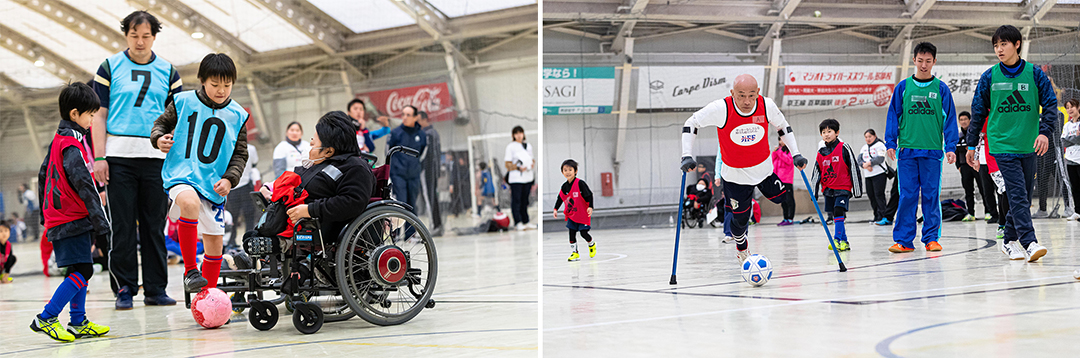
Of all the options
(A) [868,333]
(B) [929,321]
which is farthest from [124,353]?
(B) [929,321]

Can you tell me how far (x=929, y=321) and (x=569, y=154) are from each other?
39.2ft

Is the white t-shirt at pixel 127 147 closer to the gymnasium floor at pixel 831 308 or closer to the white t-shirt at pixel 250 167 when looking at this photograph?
the gymnasium floor at pixel 831 308

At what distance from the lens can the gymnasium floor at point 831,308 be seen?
2.14 meters

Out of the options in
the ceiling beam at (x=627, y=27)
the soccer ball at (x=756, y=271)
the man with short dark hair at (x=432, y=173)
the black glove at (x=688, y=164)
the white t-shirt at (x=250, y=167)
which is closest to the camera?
the soccer ball at (x=756, y=271)

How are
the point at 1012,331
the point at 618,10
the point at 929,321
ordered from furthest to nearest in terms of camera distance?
the point at 618,10
the point at 929,321
the point at 1012,331

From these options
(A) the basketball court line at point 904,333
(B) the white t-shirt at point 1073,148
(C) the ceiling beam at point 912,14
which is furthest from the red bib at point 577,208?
(C) the ceiling beam at point 912,14

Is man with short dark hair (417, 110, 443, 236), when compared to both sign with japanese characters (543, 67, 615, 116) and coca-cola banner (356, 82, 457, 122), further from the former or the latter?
sign with japanese characters (543, 67, 615, 116)

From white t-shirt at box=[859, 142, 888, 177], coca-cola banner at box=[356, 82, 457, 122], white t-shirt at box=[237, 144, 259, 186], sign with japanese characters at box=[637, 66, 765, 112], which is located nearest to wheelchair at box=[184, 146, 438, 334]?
white t-shirt at box=[237, 144, 259, 186]

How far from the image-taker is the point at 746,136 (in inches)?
175

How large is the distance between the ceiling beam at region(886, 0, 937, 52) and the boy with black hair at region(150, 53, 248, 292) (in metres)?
13.5

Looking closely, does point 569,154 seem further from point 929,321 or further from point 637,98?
point 929,321

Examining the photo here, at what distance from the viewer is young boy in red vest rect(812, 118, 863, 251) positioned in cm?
630

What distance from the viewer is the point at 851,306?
2855 millimetres

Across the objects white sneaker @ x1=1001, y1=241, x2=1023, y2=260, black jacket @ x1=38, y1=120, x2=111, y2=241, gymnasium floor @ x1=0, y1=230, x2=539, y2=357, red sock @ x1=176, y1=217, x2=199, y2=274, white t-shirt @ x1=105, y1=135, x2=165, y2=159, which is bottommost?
gymnasium floor @ x1=0, y1=230, x2=539, y2=357
